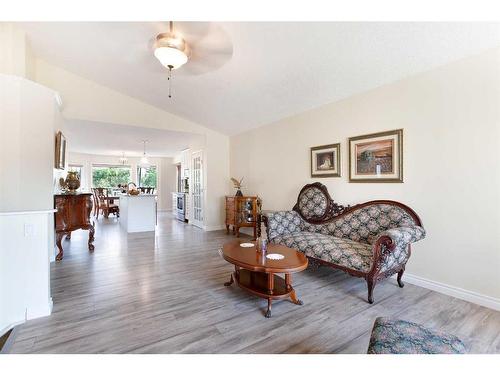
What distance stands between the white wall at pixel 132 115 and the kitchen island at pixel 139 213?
1390mm

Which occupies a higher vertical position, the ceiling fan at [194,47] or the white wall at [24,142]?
the ceiling fan at [194,47]

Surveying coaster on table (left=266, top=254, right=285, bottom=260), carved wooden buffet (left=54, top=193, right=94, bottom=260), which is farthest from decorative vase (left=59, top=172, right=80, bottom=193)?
coaster on table (left=266, top=254, right=285, bottom=260)

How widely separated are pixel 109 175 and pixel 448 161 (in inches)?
422

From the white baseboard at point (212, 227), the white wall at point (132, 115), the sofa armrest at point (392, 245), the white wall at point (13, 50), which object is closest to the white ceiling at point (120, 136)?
the white wall at point (132, 115)

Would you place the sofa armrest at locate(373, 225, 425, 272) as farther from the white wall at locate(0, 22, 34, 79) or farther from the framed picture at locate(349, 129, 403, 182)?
the white wall at locate(0, 22, 34, 79)

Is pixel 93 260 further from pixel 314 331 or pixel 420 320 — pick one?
pixel 420 320

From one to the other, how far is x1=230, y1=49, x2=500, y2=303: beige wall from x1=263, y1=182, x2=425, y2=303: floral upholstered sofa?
0.81 ft

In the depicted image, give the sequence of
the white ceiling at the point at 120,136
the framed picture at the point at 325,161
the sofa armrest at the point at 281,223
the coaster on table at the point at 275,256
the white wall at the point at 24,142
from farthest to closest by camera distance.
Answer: the white ceiling at the point at 120,136 < the framed picture at the point at 325,161 < the sofa armrest at the point at 281,223 < the coaster on table at the point at 275,256 < the white wall at the point at 24,142

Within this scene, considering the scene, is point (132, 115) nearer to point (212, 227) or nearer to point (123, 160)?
point (212, 227)

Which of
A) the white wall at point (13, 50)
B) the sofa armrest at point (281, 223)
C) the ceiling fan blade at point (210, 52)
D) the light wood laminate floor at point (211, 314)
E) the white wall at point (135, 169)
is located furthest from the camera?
the white wall at point (135, 169)

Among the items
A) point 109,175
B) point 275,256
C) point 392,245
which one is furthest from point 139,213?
point 392,245

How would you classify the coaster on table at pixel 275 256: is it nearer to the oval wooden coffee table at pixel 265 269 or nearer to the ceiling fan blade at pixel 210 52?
the oval wooden coffee table at pixel 265 269

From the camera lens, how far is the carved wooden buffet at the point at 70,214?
3678 millimetres

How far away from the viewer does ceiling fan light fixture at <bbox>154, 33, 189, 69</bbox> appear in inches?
94.6
